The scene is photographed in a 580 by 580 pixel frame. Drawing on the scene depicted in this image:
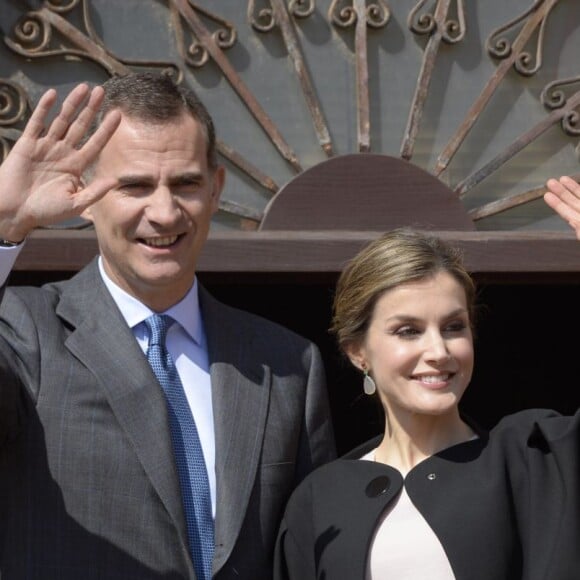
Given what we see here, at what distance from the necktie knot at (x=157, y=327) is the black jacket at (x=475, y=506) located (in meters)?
0.40

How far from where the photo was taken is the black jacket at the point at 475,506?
8.53 feet

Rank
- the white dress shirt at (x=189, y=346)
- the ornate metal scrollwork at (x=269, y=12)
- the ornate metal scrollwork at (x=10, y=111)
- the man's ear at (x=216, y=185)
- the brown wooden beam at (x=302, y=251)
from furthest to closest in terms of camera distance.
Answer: the ornate metal scrollwork at (x=269, y=12) → the ornate metal scrollwork at (x=10, y=111) → the brown wooden beam at (x=302, y=251) → the man's ear at (x=216, y=185) → the white dress shirt at (x=189, y=346)

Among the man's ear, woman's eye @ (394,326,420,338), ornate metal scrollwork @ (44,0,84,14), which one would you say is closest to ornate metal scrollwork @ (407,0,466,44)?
ornate metal scrollwork @ (44,0,84,14)

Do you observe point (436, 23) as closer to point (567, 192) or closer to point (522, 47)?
point (522, 47)

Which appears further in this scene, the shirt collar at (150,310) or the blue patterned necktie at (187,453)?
the shirt collar at (150,310)

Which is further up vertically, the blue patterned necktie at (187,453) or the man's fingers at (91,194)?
the man's fingers at (91,194)

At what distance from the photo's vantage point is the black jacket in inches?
102

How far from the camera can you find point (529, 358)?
13.9 ft

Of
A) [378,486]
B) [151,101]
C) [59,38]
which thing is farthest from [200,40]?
[378,486]

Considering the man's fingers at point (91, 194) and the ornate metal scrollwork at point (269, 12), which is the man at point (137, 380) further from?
the ornate metal scrollwork at point (269, 12)

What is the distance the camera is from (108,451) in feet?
8.95

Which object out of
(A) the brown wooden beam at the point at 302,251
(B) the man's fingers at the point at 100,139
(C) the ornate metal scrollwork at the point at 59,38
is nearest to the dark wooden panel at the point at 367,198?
(A) the brown wooden beam at the point at 302,251

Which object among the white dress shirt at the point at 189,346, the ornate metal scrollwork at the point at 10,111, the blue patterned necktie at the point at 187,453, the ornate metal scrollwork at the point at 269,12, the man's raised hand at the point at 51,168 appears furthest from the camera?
the ornate metal scrollwork at the point at 269,12

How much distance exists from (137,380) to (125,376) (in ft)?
0.08
